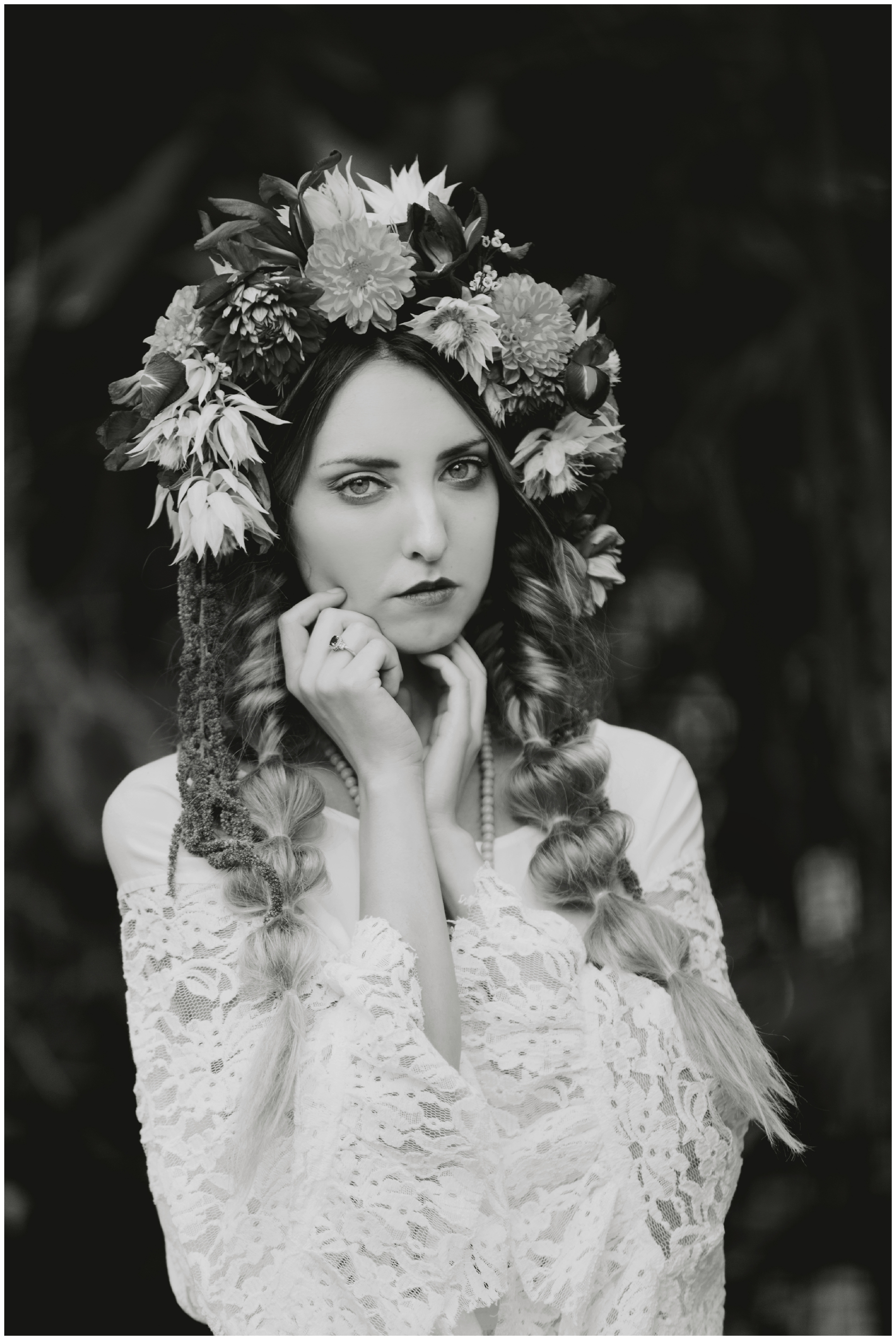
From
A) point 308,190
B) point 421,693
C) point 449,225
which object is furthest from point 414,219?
point 421,693

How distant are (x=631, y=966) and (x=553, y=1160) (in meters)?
0.29

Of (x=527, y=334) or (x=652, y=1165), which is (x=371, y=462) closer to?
(x=527, y=334)

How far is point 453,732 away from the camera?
1854 millimetres

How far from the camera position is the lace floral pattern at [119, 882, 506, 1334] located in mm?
1557

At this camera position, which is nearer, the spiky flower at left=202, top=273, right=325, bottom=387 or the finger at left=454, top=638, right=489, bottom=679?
the spiky flower at left=202, top=273, right=325, bottom=387

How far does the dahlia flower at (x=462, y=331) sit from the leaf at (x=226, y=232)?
0.90ft

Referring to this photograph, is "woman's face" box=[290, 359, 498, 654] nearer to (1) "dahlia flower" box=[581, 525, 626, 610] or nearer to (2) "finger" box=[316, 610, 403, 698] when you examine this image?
(2) "finger" box=[316, 610, 403, 698]

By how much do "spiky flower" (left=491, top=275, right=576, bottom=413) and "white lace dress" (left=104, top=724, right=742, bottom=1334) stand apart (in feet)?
2.47

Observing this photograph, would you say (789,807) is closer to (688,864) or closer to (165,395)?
(688,864)

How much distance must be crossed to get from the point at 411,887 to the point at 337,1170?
37 centimetres

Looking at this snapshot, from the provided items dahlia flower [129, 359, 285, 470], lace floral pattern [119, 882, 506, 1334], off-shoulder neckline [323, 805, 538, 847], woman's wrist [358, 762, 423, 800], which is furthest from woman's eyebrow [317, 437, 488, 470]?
lace floral pattern [119, 882, 506, 1334]

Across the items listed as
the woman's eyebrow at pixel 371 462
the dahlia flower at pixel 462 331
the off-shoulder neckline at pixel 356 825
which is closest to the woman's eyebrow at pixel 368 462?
the woman's eyebrow at pixel 371 462

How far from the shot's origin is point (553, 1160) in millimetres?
1648

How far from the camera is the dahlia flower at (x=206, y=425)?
1806mm
